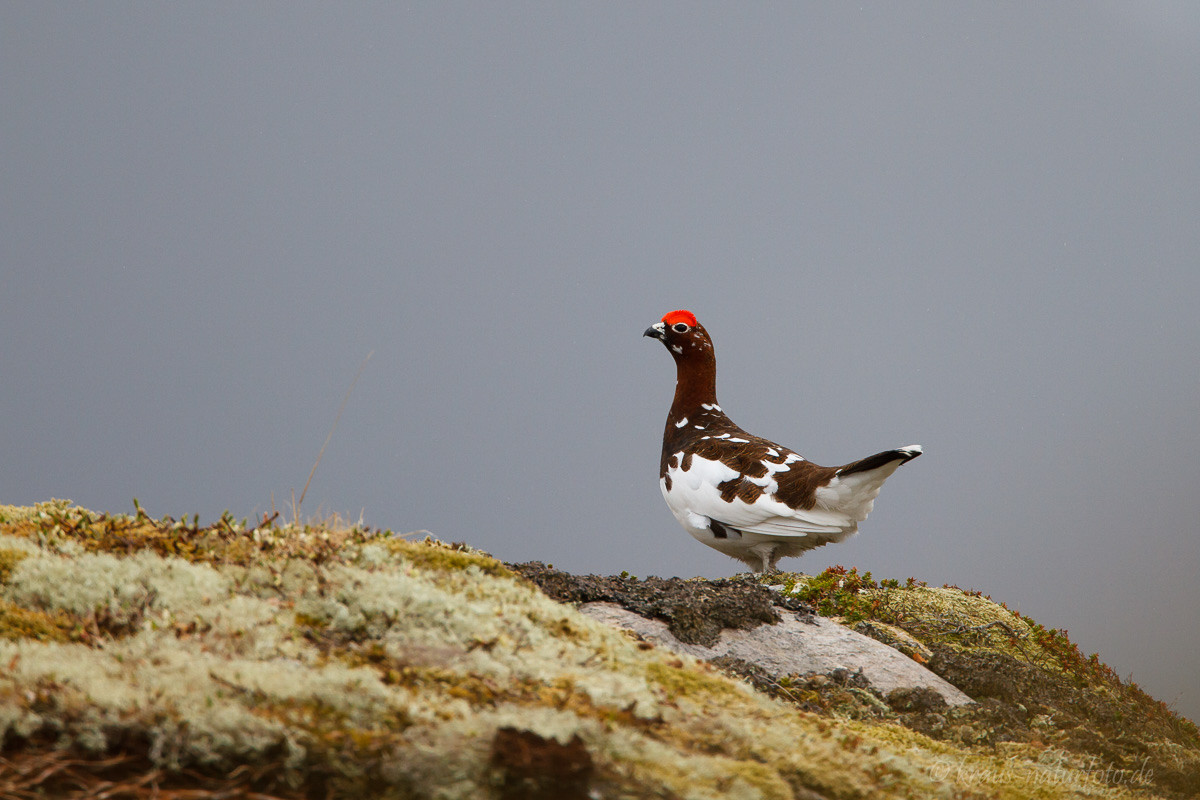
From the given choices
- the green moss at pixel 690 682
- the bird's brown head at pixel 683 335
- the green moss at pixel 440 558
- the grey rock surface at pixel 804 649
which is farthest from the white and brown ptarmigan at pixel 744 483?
the green moss at pixel 440 558

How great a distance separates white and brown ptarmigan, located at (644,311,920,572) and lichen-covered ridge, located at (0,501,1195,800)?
3.46 metres

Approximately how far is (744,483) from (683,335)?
227 cm

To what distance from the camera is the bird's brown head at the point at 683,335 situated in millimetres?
9625

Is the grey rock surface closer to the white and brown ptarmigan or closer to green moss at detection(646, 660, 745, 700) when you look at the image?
green moss at detection(646, 660, 745, 700)

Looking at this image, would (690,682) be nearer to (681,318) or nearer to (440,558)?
(440,558)

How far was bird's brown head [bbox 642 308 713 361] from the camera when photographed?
31.6ft

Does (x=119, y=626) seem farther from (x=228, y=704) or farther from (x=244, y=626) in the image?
(x=228, y=704)

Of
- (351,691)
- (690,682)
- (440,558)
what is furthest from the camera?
(440,558)

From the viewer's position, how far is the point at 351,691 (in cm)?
262

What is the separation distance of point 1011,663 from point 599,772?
4.78m

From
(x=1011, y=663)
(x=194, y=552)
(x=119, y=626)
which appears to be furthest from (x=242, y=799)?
(x=1011, y=663)

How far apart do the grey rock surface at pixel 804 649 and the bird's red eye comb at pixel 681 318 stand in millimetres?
4515

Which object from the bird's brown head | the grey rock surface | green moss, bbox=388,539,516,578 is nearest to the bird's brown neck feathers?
the bird's brown head

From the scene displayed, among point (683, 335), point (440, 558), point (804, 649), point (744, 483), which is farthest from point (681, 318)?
point (440, 558)
